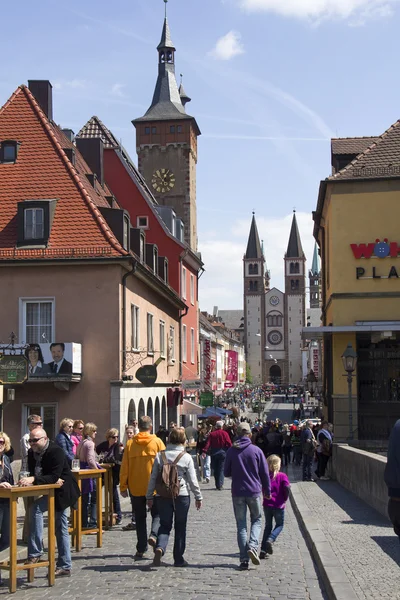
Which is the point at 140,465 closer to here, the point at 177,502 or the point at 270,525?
the point at 177,502

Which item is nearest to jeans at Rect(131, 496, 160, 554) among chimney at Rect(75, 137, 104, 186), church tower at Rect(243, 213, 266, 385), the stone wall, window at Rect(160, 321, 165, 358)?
the stone wall

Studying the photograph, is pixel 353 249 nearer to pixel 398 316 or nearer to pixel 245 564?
pixel 398 316

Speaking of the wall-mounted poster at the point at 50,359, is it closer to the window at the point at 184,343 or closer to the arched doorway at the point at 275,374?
the window at the point at 184,343

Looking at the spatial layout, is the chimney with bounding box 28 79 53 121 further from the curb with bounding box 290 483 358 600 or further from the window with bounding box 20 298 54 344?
the curb with bounding box 290 483 358 600

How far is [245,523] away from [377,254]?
1904cm

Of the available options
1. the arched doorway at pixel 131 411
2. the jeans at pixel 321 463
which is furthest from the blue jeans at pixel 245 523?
the arched doorway at pixel 131 411

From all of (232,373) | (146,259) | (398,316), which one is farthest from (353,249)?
(232,373)

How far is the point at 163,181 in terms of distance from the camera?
69188 mm

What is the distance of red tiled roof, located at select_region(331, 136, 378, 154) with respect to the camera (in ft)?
106

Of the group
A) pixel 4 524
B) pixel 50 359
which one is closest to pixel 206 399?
pixel 50 359

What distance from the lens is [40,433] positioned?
33.6ft

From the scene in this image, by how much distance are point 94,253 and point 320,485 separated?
8559mm

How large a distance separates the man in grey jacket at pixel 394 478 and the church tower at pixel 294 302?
173 meters

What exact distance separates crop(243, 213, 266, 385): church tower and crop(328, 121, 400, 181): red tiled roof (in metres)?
151
